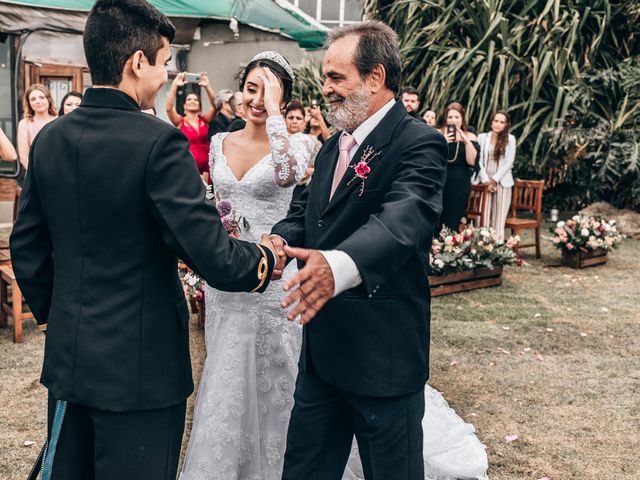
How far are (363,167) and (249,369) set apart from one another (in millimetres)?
1576

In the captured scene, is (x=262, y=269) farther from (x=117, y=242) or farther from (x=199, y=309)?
(x=199, y=309)

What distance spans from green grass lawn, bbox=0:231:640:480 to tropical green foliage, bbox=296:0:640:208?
4924 mm

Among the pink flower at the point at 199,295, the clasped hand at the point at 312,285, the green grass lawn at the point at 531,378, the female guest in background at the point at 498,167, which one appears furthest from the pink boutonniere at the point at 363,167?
the female guest in background at the point at 498,167

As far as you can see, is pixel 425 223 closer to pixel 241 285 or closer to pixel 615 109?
pixel 241 285

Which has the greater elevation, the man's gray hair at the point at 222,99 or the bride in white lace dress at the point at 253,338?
the man's gray hair at the point at 222,99

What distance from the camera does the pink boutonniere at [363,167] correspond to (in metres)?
2.47

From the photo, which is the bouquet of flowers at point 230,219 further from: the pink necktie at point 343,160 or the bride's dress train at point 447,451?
the bride's dress train at point 447,451

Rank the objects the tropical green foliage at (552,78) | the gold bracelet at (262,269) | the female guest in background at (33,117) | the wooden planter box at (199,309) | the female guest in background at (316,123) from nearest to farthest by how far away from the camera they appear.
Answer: the gold bracelet at (262,269) → the wooden planter box at (199,309) → the female guest in background at (33,117) → the female guest in background at (316,123) → the tropical green foliage at (552,78)

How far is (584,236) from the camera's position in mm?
9164

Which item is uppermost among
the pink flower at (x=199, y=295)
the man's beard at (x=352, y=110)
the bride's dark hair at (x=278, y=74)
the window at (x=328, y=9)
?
the window at (x=328, y=9)

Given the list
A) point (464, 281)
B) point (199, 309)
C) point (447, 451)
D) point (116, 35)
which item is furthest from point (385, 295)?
point (464, 281)

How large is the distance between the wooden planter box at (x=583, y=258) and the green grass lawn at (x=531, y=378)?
1060mm

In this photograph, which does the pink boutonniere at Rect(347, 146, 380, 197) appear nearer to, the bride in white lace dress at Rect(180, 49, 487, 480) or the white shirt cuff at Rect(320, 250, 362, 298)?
the white shirt cuff at Rect(320, 250, 362, 298)

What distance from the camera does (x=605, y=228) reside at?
30.7ft
